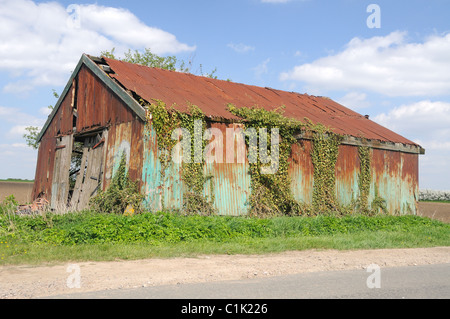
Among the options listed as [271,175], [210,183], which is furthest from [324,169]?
[210,183]

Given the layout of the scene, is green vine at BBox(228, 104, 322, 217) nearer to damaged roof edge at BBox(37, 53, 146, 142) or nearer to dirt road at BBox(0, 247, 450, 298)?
damaged roof edge at BBox(37, 53, 146, 142)

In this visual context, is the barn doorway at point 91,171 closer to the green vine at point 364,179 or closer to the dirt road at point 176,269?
the dirt road at point 176,269

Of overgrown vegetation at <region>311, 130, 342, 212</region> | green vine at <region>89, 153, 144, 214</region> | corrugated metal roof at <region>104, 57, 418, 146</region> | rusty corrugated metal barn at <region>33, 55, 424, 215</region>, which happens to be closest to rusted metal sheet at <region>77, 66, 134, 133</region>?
rusty corrugated metal barn at <region>33, 55, 424, 215</region>

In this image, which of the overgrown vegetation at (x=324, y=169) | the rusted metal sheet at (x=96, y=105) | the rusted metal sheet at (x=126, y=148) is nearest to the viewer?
the rusted metal sheet at (x=126, y=148)

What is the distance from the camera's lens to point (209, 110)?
1409 centimetres

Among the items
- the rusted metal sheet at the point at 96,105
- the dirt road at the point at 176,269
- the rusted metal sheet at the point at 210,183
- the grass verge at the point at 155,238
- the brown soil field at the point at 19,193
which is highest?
the rusted metal sheet at the point at 96,105

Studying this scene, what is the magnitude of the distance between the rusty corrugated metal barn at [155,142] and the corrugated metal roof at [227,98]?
2.3 inches

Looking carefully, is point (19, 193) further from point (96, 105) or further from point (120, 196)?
point (120, 196)

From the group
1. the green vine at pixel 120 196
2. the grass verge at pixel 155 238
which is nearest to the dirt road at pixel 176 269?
the grass verge at pixel 155 238

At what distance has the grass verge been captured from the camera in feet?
28.1

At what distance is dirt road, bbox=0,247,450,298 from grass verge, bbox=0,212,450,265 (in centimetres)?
52

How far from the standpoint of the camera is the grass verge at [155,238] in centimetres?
855
